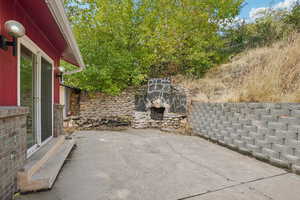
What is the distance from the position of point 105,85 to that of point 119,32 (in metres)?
2.89

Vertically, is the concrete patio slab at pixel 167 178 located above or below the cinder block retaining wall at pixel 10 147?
below

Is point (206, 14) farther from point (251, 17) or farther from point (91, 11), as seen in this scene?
point (91, 11)

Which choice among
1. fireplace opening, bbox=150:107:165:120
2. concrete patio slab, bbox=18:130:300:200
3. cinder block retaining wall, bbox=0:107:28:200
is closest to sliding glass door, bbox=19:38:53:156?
cinder block retaining wall, bbox=0:107:28:200

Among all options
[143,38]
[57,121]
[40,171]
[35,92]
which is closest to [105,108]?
[57,121]

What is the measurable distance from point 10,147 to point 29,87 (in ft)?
4.12

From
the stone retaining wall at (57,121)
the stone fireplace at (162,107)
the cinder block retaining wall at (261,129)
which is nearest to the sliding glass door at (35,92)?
the stone retaining wall at (57,121)

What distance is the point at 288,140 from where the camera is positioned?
265 cm

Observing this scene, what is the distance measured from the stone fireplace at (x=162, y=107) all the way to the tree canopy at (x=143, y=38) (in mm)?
1100

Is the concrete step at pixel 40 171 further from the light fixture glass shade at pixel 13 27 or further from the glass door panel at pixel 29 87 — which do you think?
the light fixture glass shade at pixel 13 27

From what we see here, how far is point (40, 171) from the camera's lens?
2127 mm

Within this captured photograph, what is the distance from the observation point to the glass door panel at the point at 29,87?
7.72 feet

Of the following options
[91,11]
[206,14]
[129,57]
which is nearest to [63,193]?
[129,57]

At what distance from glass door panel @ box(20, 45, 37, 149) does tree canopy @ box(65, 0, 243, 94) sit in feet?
14.5

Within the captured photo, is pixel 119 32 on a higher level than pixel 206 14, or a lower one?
lower
